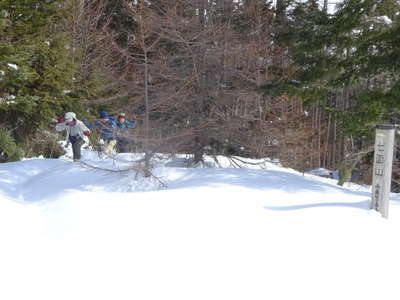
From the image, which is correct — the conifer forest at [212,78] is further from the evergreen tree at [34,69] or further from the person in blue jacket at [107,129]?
the person in blue jacket at [107,129]

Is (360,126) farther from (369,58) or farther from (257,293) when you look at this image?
(257,293)

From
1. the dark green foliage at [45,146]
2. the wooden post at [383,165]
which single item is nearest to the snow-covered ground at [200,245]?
the wooden post at [383,165]

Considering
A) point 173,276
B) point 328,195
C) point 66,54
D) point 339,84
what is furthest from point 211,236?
point 66,54

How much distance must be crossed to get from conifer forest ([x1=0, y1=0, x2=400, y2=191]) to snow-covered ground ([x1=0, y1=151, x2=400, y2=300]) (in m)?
2.48

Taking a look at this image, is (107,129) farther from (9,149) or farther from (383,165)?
(383,165)

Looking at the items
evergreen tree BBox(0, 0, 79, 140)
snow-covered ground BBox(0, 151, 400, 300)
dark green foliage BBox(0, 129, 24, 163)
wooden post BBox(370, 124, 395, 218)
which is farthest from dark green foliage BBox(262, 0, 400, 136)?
evergreen tree BBox(0, 0, 79, 140)

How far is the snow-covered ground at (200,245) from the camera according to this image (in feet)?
9.98

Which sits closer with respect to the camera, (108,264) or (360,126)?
(108,264)

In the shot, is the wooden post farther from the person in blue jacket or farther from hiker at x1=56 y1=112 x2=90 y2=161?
hiker at x1=56 y1=112 x2=90 y2=161

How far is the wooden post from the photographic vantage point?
16.0 ft

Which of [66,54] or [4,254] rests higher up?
[66,54]

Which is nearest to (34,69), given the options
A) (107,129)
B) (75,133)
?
(75,133)

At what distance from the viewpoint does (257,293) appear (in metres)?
2.97

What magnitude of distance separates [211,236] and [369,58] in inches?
198
